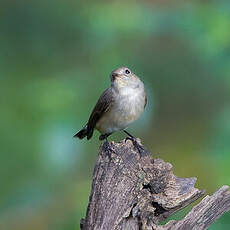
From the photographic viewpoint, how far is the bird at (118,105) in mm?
5336

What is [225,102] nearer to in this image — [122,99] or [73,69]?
[73,69]

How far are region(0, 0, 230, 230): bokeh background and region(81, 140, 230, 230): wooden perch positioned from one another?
105cm

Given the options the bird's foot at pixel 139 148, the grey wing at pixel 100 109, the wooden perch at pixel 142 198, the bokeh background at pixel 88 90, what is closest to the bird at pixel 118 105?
the grey wing at pixel 100 109

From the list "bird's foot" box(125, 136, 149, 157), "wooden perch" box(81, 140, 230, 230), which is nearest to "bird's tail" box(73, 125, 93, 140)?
"bird's foot" box(125, 136, 149, 157)

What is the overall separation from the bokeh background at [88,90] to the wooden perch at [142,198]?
3.43 feet

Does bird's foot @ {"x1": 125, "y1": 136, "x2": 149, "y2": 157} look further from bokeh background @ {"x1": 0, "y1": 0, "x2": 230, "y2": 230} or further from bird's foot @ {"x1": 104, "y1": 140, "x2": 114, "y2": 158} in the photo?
bokeh background @ {"x1": 0, "y1": 0, "x2": 230, "y2": 230}

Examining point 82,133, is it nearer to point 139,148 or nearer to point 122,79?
point 122,79

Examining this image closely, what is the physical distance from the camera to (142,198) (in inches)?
161

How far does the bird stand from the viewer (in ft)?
17.5

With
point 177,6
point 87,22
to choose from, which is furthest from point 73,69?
point 177,6

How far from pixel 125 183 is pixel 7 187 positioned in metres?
2.30

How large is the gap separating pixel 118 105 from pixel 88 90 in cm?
Answer: 94

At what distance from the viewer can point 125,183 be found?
4102 mm

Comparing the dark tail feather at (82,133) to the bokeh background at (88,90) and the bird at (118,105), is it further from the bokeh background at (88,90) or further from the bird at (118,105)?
the bokeh background at (88,90)
